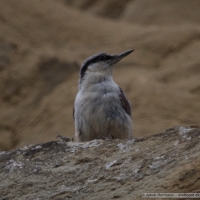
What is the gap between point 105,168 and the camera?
501 centimetres

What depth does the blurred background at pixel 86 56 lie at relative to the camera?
38.4ft

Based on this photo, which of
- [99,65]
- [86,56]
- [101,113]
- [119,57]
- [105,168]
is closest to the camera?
[105,168]

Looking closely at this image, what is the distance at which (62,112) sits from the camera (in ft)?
39.5

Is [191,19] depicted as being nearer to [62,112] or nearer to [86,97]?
[62,112]

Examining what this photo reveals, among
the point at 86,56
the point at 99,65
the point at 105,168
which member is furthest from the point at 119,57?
the point at 86,56

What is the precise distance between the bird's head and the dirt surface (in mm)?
2630

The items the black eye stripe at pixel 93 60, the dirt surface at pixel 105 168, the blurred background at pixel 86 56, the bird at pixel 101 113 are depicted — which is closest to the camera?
the dirt surface at pixel 105 168

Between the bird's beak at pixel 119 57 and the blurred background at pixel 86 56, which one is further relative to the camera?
the blurred background at pixel 86 56

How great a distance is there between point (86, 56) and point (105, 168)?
815 cm

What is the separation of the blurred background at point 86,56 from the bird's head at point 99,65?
2.83 metres

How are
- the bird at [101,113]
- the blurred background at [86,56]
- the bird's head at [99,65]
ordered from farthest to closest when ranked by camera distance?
the blurred background at [86,56], the bird's head at [99,65], the bird at [101,113]

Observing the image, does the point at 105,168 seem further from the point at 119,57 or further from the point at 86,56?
the point at 86,56

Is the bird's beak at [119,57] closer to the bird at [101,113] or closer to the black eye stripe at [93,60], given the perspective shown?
the black eye stripe at [93,60]

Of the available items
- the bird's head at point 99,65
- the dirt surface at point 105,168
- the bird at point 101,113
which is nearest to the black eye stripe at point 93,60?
the bird's head at point 99,65
